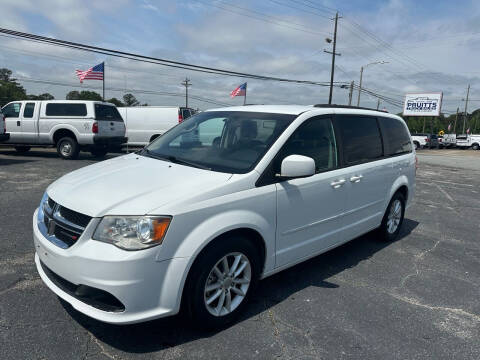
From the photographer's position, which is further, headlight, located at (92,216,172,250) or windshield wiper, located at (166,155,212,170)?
windshield wiper, located at (166,155,212,170)

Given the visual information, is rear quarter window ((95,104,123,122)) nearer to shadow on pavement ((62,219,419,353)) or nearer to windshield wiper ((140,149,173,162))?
windshield wiper ((140,149,173,162))

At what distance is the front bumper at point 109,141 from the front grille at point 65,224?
34.5 feet

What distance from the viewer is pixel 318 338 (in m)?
2.83

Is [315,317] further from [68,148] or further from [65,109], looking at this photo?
[65,109]

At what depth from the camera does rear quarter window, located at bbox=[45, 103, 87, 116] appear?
12.7 m

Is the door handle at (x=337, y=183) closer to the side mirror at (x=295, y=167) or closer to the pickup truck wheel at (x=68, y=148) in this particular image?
the side mirror at (x=295, y=167)

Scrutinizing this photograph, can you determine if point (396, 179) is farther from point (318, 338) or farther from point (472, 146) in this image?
point (472, 146)

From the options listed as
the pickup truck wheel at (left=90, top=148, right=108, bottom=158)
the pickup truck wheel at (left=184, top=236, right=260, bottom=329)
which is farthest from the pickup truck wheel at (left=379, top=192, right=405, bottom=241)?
the pickup truck wheel at (left=90, top=148, right=108, bottom=158)

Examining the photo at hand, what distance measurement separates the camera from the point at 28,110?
13148mm

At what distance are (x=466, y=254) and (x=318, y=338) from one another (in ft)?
10.5

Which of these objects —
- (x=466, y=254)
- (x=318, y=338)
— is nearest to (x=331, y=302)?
(x=318, y=338)

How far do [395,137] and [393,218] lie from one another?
1158mm

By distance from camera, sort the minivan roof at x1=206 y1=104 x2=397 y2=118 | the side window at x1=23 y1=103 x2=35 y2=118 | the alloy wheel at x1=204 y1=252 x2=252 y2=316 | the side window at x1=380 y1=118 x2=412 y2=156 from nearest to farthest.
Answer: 1. the alloy wheel at x1=204 y1=252 x2=252 y2=316
2. the minivan roof at x1=206 y1=104 x2=397 y2=118
3. the side window at x1=380 y1=118 x2=412 y2=156
4. the side window at x1=23 y1=103 x2=35 y2=118

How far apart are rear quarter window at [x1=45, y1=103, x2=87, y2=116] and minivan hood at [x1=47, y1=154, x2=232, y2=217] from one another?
1049cm
